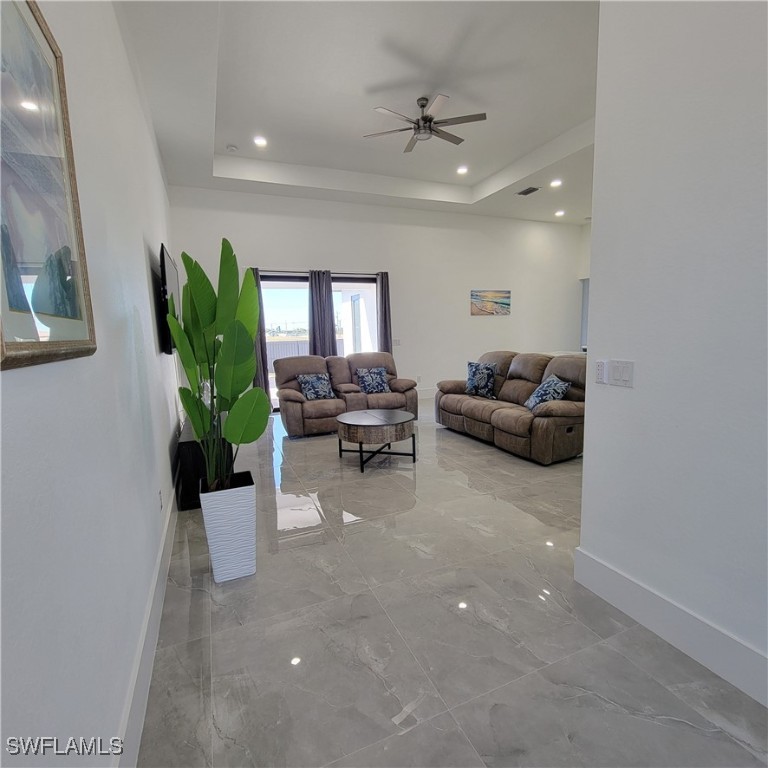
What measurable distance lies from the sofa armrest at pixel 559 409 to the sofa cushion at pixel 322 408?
98.4 inches

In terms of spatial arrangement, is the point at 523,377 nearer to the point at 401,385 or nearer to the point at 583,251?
the point at 401,385

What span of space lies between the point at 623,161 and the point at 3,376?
2.24 metres

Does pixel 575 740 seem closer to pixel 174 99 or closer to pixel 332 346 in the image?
pixel 174 99

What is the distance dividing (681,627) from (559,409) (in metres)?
2.28

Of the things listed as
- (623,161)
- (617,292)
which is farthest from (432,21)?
(617,292)

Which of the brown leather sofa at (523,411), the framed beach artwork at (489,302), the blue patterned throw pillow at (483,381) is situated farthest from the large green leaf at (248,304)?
the framed beach artwork at (489,302)

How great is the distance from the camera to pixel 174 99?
326 centimetres

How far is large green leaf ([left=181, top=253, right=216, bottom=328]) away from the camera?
6.55 feet

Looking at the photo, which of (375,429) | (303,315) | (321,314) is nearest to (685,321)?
(375,429)

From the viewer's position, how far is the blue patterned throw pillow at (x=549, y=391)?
157 inches

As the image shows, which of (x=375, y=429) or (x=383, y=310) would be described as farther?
(x=383, y=310)

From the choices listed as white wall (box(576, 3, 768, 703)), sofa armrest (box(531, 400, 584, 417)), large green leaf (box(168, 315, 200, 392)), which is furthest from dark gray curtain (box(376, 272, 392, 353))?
white wall (box(576, 3, 768, 703))

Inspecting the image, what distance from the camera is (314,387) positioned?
17.7 feet

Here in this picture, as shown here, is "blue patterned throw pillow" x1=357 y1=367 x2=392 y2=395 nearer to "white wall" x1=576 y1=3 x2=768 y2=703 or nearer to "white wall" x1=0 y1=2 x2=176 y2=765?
"white wall" x1=0 y1=2 x2=176 y2=765
